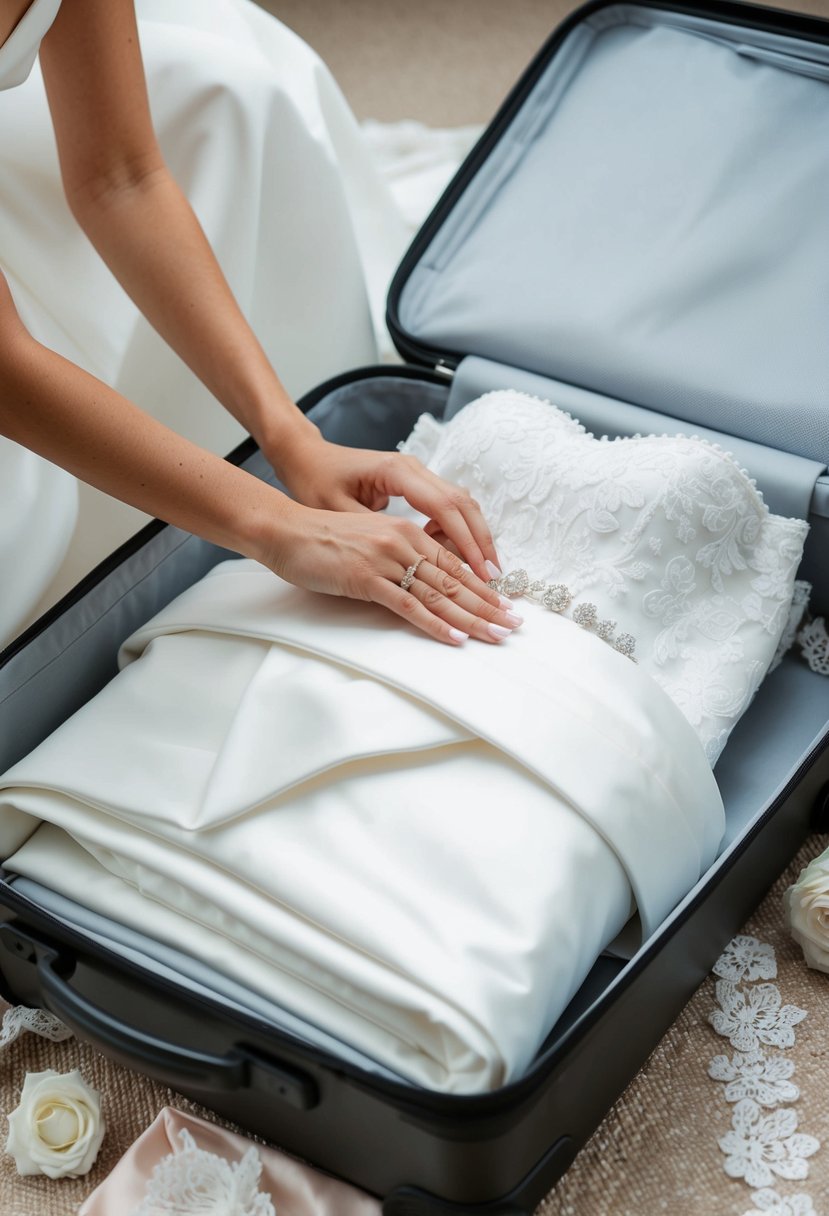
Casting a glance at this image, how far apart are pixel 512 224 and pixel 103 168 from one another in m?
0.48

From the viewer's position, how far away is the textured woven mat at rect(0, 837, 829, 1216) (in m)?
0.95

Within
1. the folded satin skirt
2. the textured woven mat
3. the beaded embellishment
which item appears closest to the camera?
the folded satin skirt

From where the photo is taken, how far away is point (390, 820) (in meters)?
0.90

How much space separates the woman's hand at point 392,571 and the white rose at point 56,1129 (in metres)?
0.45

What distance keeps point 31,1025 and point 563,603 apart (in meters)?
0.59

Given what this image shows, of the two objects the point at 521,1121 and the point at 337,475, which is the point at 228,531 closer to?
the point at 337,475

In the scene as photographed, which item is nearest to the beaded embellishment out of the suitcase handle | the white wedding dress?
the white wedding dress

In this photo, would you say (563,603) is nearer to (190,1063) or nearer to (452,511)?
(452,511)

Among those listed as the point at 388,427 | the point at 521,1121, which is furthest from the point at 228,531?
the point at 521,1121

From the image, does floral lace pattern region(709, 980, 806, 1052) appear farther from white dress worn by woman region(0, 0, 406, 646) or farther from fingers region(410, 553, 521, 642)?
white dress worn by woman region(0, 0, 406, 646)

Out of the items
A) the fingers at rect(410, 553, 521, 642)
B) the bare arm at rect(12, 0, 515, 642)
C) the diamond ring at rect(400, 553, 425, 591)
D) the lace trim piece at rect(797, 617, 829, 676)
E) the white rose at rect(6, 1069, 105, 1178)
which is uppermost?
the bare arm at rect(12, 0, 515, 642)

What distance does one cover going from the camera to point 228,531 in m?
1.05

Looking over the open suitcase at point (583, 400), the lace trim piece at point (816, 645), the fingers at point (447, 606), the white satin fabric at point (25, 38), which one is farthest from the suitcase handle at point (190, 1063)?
the white satin fabric at point (25, 38)

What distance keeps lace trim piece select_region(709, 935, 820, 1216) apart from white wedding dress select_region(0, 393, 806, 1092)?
153 millimetres
